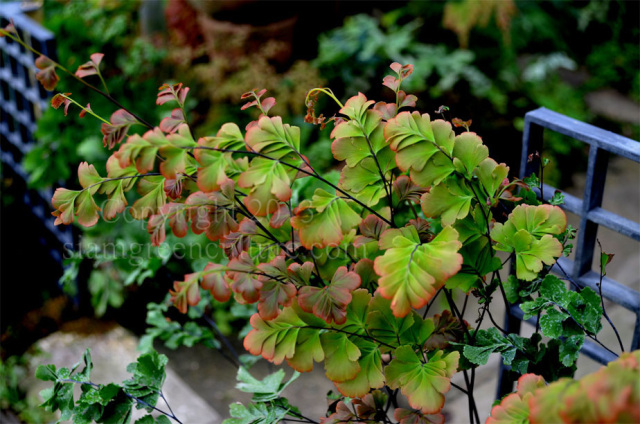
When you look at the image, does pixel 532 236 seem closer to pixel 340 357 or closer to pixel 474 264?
pixel 474 264

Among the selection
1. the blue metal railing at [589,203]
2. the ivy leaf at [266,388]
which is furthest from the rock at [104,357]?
the blue metal railing at [589,203]

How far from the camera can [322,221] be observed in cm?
96

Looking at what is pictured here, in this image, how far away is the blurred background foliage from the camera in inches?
115

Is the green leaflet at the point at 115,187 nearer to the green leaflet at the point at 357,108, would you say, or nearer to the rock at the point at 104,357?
the green leaflet at the point at 357,108

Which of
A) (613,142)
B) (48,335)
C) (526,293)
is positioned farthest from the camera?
(48,335)

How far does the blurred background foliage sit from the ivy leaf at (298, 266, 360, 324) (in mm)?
1591

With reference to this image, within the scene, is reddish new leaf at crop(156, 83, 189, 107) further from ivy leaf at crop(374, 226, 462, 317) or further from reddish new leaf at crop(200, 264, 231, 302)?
ivy leaf at crop(374, 226, 462, 317)

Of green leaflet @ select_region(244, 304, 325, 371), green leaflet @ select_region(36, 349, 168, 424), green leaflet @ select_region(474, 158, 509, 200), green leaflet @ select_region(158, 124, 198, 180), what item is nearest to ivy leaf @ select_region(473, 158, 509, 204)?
green leaflet @ select_region(474, 158, 509, 200)

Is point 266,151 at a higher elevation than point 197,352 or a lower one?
higher

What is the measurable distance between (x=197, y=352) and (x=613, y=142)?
2067 mm

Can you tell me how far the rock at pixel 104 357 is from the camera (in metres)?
2.33

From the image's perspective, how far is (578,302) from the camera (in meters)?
1.07

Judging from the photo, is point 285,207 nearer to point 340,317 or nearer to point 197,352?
point 340,317

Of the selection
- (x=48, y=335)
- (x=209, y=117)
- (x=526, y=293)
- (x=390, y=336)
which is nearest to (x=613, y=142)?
(x=526, y=293)
